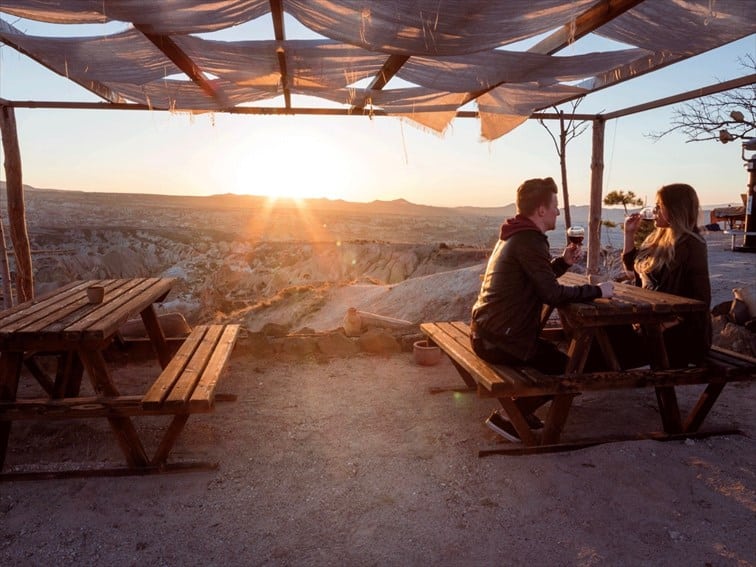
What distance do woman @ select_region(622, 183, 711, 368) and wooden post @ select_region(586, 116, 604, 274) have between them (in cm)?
370

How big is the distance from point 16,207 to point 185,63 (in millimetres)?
3646

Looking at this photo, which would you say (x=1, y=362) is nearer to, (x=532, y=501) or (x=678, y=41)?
(x=532, y=501)

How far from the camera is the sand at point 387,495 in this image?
8.41ft

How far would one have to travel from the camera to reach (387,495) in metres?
3.05

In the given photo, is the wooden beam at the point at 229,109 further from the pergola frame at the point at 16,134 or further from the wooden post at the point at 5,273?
the wooden post at the point at 5,273

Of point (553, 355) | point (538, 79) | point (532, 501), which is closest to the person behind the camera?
point (532, 501)

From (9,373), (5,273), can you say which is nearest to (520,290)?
(9,373)

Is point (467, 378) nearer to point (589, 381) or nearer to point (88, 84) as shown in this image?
point (589, 381)

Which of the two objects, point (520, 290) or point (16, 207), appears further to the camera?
point (16, 207)

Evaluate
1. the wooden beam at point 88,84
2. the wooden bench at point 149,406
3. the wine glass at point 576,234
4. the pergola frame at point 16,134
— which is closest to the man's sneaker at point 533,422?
the wine glass at point 576,234

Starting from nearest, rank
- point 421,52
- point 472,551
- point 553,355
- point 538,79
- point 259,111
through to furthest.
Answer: point 472,551, point 553,355, point 421,52, point 538,79, point 259,111

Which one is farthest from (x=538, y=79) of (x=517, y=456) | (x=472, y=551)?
(x=472, y=551)

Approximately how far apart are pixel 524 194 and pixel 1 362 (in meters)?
3.61

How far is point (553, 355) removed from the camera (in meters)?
3.66
